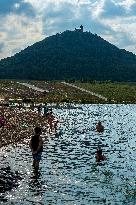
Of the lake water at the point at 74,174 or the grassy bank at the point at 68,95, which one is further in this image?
the grassy bank at the point at 68,95

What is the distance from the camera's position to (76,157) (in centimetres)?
4072

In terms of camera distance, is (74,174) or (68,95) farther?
(68,95)

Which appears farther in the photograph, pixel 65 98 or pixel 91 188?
pixel 65 98

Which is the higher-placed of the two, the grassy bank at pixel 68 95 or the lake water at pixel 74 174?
the grassy bank at pixel 68 95

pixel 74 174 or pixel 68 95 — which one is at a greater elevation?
pixel 68 95

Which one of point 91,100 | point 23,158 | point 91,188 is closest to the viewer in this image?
point 91,188

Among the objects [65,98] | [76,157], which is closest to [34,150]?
[76,157]

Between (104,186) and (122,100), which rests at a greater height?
(122,100)

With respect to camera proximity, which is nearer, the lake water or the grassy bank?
the lake water

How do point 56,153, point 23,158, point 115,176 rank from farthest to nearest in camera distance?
1. point 56,153
2. point 23,158
3. point 115,176

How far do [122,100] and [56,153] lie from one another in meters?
121

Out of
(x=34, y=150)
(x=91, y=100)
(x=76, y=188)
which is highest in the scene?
(x=91, y=100)

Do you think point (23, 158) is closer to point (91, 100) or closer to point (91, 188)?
point (91, 188)

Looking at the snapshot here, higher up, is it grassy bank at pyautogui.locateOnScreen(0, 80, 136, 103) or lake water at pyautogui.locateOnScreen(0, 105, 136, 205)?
grassy bank at pyautogui.locateOnScreen(0, 80, 136, 103)
